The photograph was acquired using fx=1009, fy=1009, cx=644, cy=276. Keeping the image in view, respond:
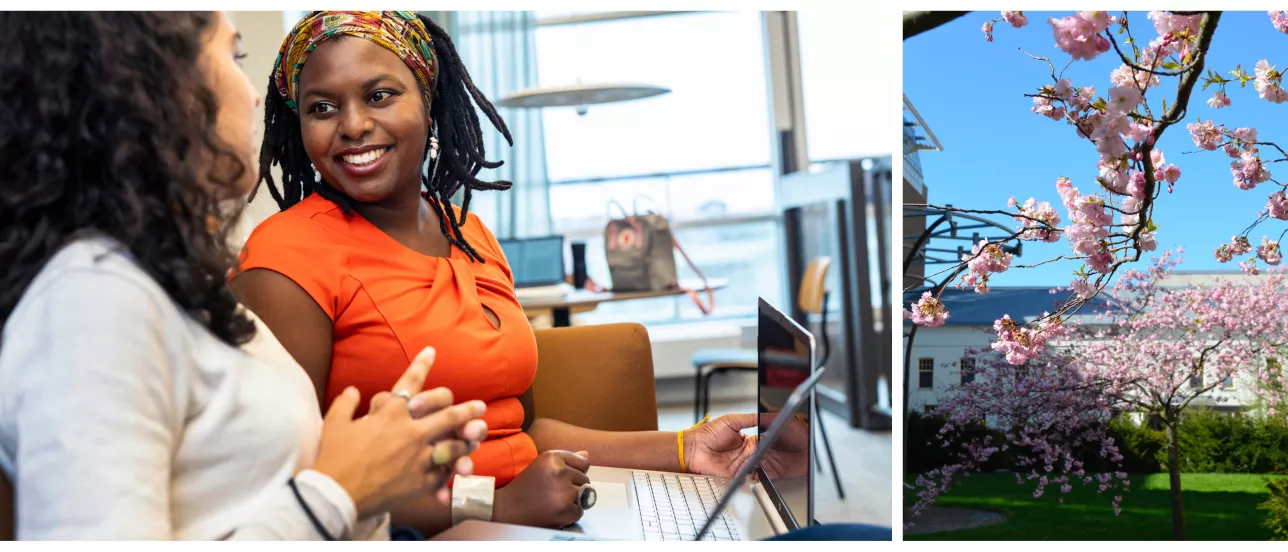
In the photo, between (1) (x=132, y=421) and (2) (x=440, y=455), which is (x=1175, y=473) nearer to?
(2) (x=440, y=455)

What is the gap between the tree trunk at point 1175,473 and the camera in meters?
1.53

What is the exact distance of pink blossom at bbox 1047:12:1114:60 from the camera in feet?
4.73

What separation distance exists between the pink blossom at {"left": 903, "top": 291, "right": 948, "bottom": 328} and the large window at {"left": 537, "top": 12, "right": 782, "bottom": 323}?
138 inches

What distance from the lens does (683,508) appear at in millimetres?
1370

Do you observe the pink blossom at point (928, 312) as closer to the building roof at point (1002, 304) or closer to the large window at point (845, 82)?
the building roof at point (1002, 304)

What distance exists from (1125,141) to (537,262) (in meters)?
2.52

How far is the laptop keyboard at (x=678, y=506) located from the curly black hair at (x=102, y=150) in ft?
2.02

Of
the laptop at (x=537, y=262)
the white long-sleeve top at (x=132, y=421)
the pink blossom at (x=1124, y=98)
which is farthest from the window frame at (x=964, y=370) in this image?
the laptop at (x=537, y=262)

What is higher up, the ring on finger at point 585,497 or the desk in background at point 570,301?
the desk in background at point 570,301

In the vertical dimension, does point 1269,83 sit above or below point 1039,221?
above

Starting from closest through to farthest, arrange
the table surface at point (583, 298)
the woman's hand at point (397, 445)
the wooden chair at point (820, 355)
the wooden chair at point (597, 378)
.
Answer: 1. the woman's hand at point (397, 445)
2. the wooden chair at point (597, 378)
3. the table surface at point (583, 298)
4. the wooden chair at point (820, 355)

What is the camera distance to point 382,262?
49.1 inches

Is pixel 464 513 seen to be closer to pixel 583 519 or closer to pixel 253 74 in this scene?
pixel 583 519

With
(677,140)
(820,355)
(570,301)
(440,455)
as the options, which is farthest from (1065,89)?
(677,140)
